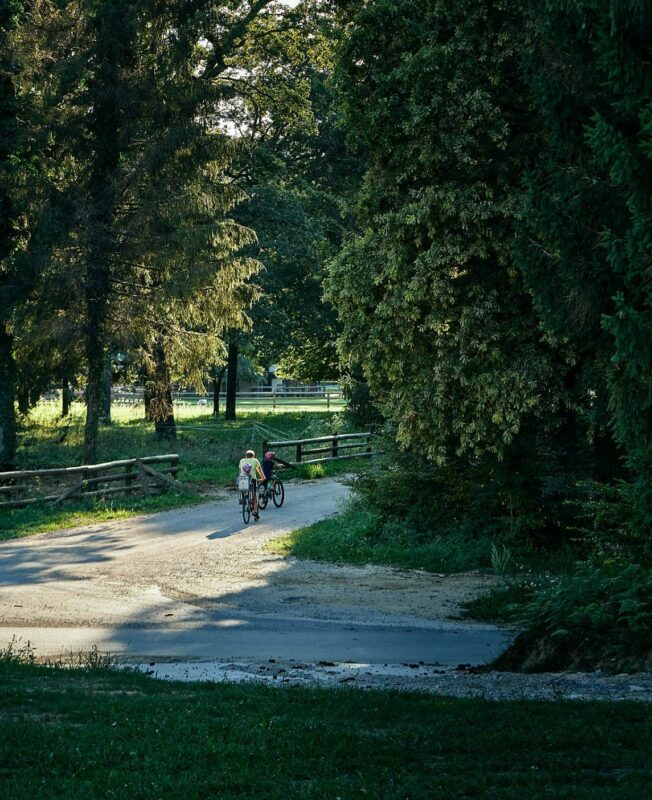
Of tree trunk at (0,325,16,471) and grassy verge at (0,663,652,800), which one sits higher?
tree trunk at (0,325,16,471)

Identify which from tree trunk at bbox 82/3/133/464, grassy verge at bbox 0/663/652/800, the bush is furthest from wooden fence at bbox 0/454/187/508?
grassy verge at bbox 0/663/652/800

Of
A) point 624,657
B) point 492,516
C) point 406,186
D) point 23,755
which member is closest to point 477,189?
point 406,186

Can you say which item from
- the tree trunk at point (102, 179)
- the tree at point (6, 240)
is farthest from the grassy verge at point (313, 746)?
the tree at point (6, 240)

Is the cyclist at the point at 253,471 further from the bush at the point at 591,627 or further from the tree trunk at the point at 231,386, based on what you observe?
the tree trunk at the point at 231,386

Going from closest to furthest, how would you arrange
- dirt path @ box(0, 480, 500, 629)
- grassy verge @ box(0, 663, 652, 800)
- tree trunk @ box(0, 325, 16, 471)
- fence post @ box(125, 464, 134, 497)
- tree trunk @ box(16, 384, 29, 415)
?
grassy verge @ box(0, 663, 652, 800), dirt path @ box(0, 480, 500, 629), fence post @ box(125, 464, 134, 497), tree trunk @ box(0, 325, 16, 471), tree trunk @ box(16, 384, 29, 415)

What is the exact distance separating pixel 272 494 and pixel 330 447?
11069mm

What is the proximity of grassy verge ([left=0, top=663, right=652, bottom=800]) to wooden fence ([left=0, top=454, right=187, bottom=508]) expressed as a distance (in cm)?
1780

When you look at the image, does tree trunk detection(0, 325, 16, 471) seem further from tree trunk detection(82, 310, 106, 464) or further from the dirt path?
the dirt path

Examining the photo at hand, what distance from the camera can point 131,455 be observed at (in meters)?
34.5

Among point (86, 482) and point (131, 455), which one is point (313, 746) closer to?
point (86, 482)

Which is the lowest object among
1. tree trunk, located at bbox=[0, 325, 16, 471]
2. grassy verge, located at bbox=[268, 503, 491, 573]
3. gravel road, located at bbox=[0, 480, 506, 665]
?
gravel road, located at bbox=[0, 480, 506, 665]

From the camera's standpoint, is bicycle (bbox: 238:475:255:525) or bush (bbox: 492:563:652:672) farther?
bicycle (bbox: 238:475:255:525)

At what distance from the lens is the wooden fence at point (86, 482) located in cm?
2652

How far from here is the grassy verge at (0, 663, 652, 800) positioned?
633cm
